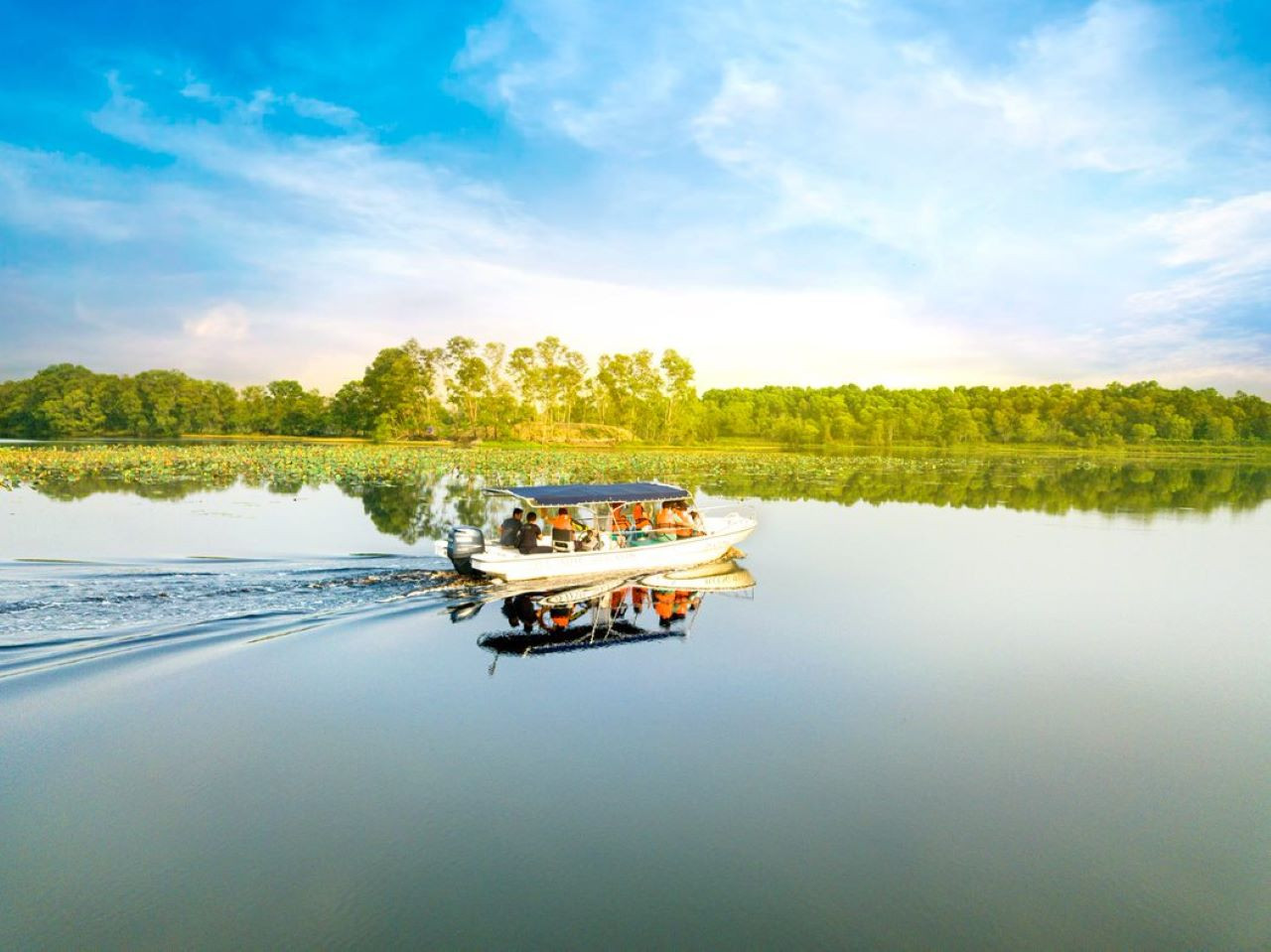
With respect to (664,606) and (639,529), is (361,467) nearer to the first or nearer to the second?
(639,529)

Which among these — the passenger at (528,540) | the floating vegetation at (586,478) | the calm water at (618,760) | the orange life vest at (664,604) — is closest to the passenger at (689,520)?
the orange life vest at (664,604)

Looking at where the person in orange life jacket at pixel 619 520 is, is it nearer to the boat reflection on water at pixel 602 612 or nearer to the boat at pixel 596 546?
the boat at pixel 596 546

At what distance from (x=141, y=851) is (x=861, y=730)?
8.56 metres

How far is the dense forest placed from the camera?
89.9 metres

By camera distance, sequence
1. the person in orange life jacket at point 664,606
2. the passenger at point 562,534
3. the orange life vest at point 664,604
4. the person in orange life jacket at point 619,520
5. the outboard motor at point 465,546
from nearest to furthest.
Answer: the person in orange life jacket at point 664,606
the orange life vest at point 664,604
the outboard motor at point 465,546
the passenger at point 562,534
the person in orange life jacket at point 619,520

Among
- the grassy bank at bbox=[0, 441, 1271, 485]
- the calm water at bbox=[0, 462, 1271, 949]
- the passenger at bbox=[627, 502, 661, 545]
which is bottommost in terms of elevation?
the calm water at bbox=[0, 462, 1271, 949]

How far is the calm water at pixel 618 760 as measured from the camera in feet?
22.5

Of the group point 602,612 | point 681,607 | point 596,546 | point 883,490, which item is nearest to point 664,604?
point 681,607

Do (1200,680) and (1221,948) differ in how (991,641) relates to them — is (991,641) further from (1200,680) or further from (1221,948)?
(1221,948)

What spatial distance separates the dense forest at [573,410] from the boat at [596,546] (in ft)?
219

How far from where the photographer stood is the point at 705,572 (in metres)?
21.9


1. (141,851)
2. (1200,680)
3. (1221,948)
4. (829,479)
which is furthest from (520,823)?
(829,479)

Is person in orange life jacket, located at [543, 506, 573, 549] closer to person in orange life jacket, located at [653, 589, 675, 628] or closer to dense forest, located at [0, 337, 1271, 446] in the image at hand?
person in orange life jacket, located at [653, 589, 675, 628]

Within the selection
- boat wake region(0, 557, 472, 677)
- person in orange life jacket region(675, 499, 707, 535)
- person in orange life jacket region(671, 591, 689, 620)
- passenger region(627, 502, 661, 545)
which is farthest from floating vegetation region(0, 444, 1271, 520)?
person in orange life jacket region(671, 591, 689, 620)
